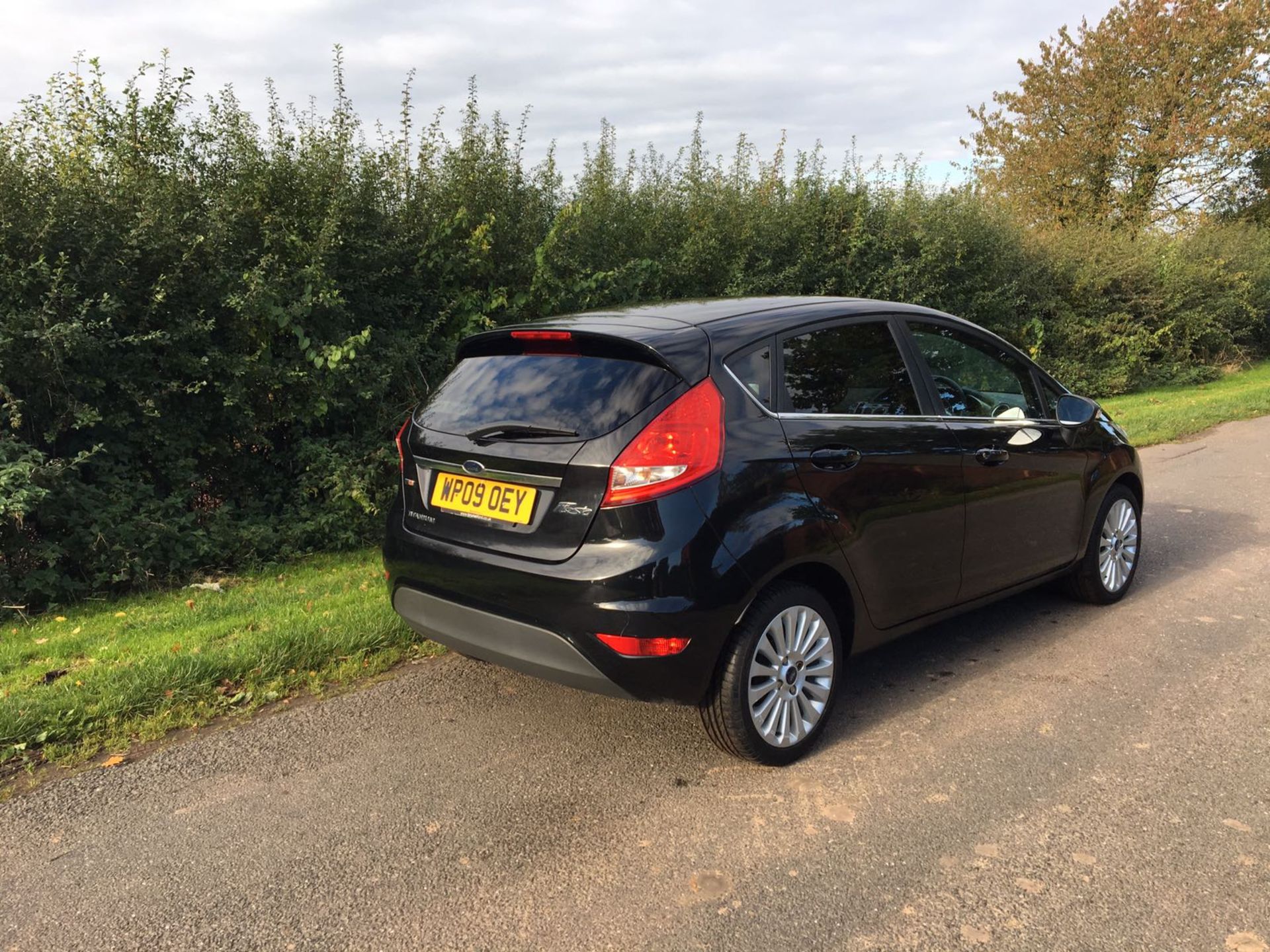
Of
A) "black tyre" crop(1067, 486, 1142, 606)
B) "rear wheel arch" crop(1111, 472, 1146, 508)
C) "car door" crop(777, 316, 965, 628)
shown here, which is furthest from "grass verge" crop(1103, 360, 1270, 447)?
"car door" crop(777, 316, 965, 628)

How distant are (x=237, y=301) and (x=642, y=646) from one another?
485 cm

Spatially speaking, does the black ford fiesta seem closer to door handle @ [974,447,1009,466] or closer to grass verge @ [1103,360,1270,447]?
door handle @ [974,447,1009,466]

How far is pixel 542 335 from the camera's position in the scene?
142 inches

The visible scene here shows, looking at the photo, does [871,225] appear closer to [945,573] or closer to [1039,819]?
[945,573]

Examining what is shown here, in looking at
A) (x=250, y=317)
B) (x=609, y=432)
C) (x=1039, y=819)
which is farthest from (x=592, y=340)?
(x=250, y=317)

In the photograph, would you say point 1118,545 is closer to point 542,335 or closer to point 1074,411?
point 1074,411

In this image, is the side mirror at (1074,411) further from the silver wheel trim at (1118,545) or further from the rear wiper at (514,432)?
the rear wiper at (514,432)

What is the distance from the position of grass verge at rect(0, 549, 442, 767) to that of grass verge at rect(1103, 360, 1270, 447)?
9884 millimetres

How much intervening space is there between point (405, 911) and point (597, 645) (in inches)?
39.1

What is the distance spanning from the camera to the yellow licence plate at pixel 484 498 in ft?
10.9

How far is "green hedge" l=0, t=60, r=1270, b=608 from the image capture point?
5852 mm

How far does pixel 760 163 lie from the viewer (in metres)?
12.0

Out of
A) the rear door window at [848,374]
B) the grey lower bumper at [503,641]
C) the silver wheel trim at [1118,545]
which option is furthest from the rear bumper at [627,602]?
the silver wheel trim at [1118,545]

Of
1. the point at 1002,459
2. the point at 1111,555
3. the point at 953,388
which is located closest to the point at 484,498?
the point at 953,388
